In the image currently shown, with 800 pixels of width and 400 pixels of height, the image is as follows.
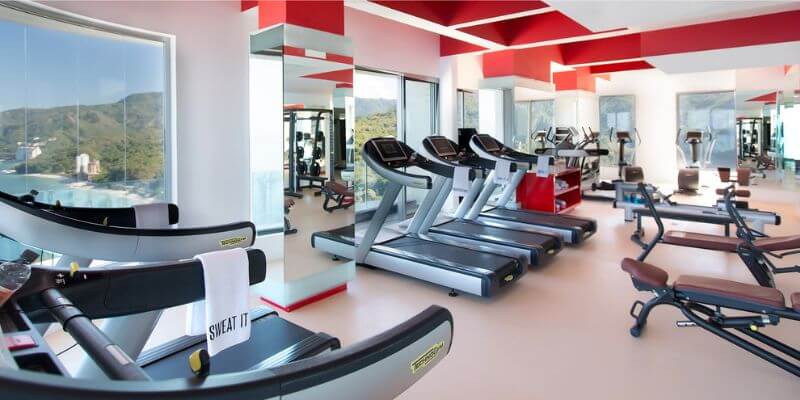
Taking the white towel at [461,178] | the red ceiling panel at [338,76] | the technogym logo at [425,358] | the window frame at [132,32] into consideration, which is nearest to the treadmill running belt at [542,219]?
the white towel at [461,178]

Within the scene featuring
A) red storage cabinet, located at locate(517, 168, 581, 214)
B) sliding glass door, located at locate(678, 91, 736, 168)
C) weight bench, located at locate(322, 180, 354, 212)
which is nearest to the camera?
weight bench, located at locate(322, 180, 354, 212)

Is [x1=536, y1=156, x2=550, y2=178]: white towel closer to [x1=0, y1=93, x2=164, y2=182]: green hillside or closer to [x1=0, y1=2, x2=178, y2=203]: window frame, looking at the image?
[x1=0, y1=2, x2=178, y2=203]: window frame

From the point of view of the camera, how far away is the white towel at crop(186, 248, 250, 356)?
1338mm

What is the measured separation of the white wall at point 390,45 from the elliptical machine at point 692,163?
575cm

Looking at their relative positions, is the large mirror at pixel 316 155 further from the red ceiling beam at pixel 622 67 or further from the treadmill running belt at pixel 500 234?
the red ceiling beam at pixel 622 67

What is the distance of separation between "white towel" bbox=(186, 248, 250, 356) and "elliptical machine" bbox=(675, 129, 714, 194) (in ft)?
32.4

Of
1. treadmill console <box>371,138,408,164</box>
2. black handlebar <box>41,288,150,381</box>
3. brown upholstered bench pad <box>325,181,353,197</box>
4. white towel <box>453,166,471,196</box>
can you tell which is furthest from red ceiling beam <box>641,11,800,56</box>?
black handlebar <box>41,288,150,381</box>

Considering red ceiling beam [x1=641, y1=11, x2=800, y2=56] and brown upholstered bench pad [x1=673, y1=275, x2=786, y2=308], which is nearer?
brown upholstered bench pad [x1=673, y1=275, x2=786, y2=308]

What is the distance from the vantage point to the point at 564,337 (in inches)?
127

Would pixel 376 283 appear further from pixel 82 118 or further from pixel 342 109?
pixel 82 118

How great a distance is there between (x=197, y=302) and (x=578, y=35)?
19.7 ft

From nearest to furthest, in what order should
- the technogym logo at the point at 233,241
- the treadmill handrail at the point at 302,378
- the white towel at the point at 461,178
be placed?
1. the treadmill handrail at the point at 302,378
2. the technogym logo at the point at 233,241
3. the white towel at the point at 461,178

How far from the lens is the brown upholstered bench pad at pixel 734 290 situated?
2723mm

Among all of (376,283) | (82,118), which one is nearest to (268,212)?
(376,283)
